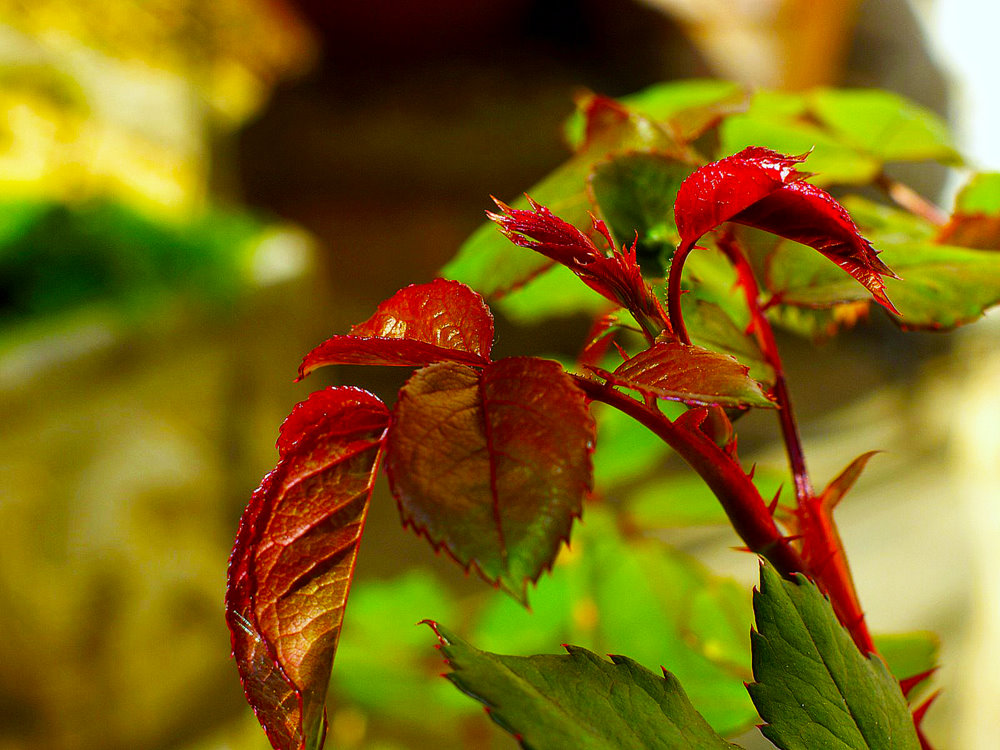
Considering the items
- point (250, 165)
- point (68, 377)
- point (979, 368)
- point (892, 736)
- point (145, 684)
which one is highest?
point (250, 165)

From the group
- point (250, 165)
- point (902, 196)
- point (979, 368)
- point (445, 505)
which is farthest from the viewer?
point (250, 165)

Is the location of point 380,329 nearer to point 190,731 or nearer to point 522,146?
point 190,731

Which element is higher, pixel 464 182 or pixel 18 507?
pixel 464 182

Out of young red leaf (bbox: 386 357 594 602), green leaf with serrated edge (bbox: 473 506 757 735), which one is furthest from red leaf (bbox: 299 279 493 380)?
green leaf with serrated edge (bbox: 473 506 757 735)

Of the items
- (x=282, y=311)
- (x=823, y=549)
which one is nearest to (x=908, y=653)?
(x=823, y=549)

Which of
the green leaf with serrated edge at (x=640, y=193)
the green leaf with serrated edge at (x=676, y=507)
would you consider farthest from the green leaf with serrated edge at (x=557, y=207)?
the green leaf with serrated edge at (x=676, y=507)

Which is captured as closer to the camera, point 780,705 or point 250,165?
point 780,705

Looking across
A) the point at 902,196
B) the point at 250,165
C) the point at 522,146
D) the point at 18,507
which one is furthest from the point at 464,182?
the point at 902,196
